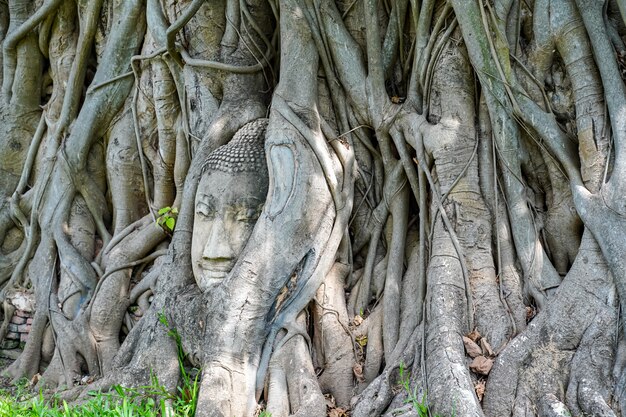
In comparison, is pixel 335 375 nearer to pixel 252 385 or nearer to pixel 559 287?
pixel 252 385

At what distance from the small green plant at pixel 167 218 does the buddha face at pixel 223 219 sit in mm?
526

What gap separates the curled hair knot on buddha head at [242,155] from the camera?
147 inches

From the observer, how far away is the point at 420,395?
2.92 meters

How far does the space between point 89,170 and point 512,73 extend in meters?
3.34

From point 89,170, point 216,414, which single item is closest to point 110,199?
point 89,170

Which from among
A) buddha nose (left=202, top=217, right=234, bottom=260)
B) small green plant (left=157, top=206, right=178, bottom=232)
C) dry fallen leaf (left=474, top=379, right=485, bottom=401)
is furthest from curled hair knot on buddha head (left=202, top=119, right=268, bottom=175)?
dry fallen leaf (left=474, top=379, right=485, bottom=401)

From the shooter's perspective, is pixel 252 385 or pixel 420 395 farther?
pixel 252 385

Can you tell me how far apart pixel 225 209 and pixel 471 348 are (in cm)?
157

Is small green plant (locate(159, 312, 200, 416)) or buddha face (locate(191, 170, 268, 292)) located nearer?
small green plant (locate(159, 312, 200, 416))

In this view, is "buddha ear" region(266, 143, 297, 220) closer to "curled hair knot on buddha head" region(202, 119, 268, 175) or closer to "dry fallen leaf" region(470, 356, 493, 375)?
"curled hair knot on buddha head" region(202, 119, 268, 175)

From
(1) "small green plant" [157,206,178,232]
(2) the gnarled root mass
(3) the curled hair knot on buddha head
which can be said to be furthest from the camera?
(1) "small green plant" [157,206,178,232]

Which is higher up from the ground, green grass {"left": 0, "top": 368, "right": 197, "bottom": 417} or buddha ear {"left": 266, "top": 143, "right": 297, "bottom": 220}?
buddha ear {"left": 266, "top": 143, "right": 297, "bottom": 220}

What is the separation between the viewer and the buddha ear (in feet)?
11.5

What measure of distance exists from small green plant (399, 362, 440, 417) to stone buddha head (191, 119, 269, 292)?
1149 millimetres
